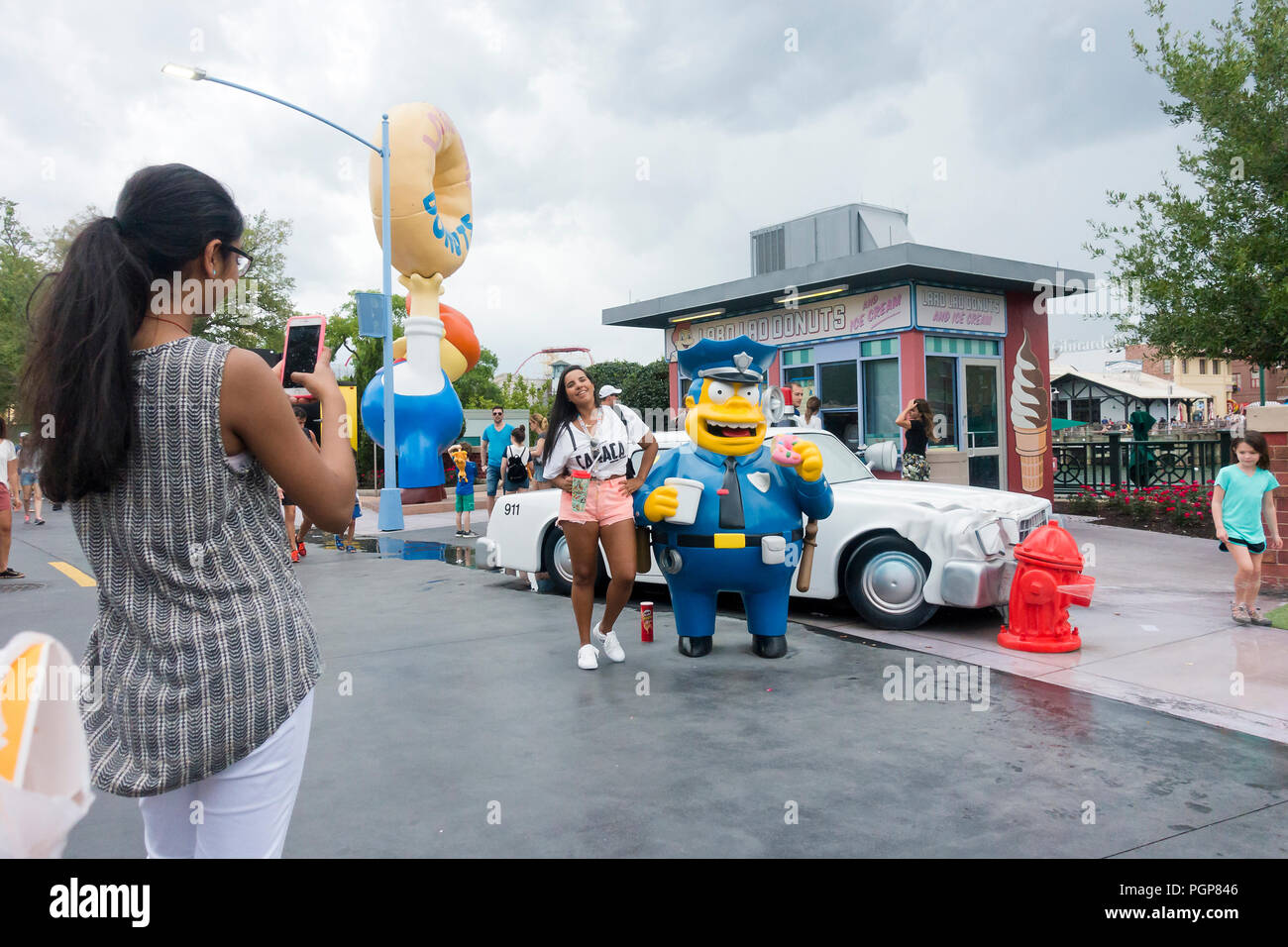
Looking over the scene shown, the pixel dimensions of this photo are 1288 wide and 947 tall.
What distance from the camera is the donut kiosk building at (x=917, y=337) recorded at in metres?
13.5

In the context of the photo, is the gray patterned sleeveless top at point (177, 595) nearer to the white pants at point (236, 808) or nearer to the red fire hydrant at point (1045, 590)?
the white pants at point (236, 808)

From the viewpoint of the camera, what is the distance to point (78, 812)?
1.60 m

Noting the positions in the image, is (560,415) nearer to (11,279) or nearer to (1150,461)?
(1150,461)

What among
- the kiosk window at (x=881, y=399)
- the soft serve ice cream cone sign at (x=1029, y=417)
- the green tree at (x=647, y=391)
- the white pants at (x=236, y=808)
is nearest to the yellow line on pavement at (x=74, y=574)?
the white pants at (x=236, y=808)

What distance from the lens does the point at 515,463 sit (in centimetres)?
1312

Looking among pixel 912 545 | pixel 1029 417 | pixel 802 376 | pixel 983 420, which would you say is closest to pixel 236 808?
pixel 912 545

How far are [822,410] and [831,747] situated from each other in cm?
1121

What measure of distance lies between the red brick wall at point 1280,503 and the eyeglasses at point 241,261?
25.8 ft

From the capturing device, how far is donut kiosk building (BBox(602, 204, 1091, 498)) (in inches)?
533

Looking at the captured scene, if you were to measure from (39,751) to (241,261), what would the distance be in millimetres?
960

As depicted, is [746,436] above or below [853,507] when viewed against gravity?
above
